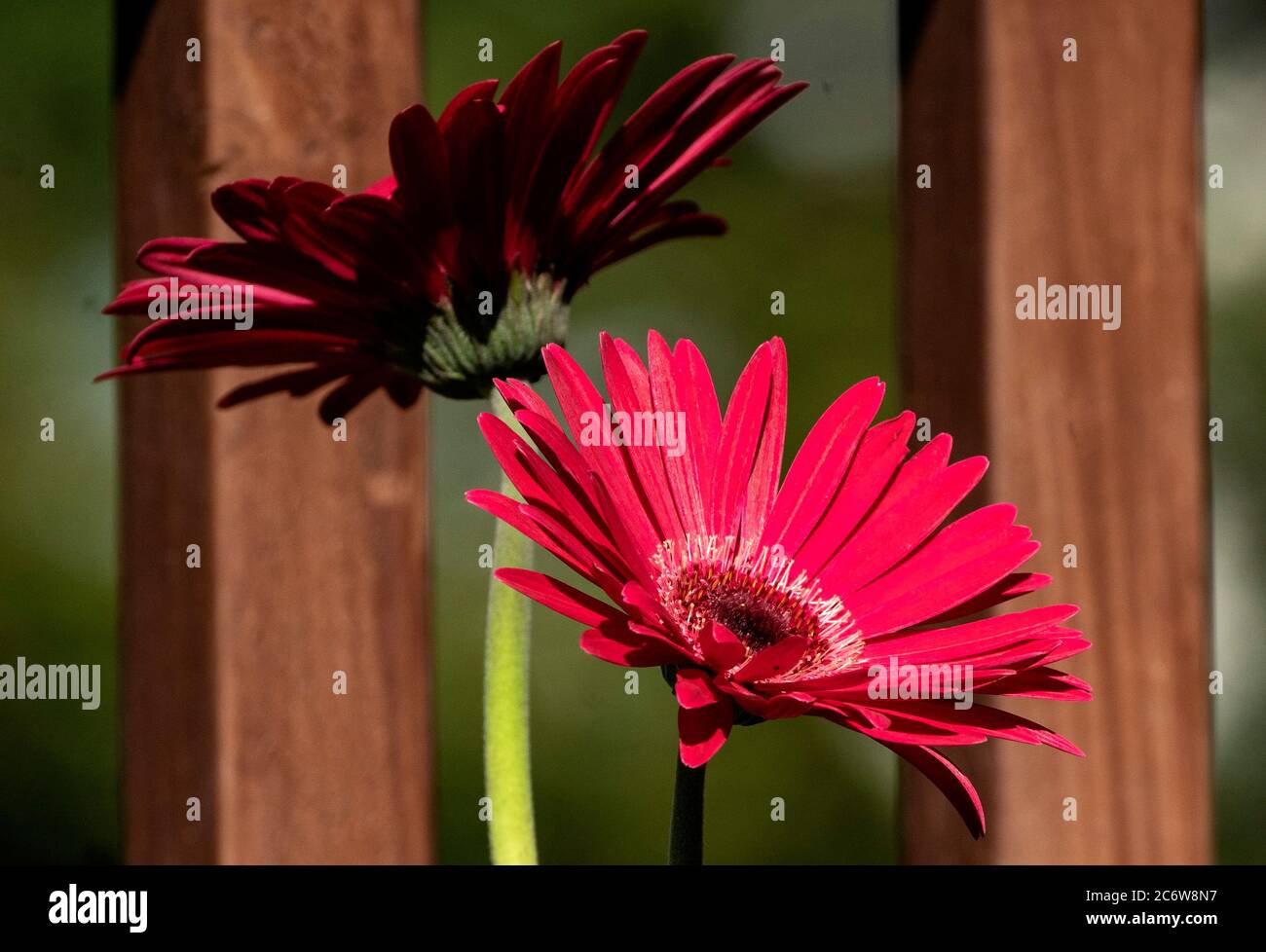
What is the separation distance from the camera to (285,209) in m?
0.24

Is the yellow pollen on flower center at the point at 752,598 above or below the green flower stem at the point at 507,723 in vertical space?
above

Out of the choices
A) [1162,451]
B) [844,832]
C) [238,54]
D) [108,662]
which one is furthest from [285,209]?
[844,832]

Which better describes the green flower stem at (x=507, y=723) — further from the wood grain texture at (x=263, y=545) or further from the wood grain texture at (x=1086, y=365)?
the wood grain texture at (x=1086, y=365)

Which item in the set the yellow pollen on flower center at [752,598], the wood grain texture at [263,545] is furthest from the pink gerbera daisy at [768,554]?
the wood grain texture at [263,545]

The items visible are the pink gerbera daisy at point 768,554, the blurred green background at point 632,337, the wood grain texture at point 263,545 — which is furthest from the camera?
the blurred green background at point 632,337

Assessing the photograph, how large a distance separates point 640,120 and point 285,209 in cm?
7

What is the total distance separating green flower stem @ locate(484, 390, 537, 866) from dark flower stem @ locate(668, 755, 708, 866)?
50 mm

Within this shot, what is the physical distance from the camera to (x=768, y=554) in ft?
0.84

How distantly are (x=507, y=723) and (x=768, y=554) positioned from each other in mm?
64

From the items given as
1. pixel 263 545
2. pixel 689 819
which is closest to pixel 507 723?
pixel 689 819

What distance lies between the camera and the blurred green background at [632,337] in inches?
31.7

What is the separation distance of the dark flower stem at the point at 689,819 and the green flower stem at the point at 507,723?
0.16 feet

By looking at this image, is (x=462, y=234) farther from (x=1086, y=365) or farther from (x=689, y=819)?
(x=1086, y=365)
